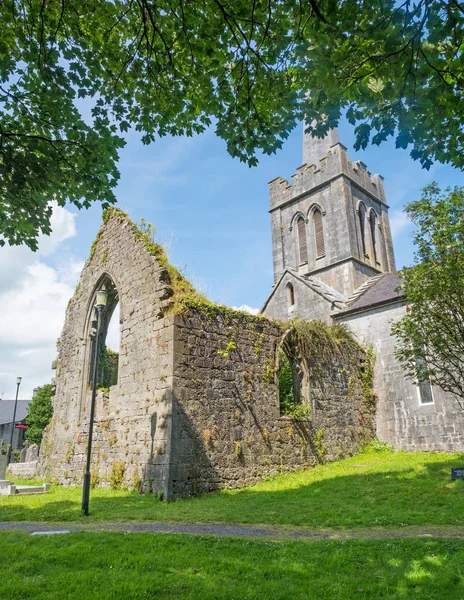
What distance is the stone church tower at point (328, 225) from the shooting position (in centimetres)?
2552

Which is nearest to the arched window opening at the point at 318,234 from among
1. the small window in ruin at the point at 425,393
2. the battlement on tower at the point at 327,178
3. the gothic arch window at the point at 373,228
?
the battlement on tower at the point at 327,178

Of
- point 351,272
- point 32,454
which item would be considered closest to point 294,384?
point 351,272

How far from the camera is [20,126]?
5895mm

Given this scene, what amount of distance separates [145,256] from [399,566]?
9.47m

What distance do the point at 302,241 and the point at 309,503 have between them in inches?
860

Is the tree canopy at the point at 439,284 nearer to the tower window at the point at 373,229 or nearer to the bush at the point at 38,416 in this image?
the tower window at the point at 373,229

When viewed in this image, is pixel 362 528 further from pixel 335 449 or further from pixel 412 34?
pixel 335 449

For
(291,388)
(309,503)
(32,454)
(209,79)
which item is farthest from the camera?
(32,454)

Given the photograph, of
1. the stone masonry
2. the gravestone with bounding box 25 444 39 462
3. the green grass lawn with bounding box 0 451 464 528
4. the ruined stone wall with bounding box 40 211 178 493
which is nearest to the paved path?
the green grass lawn with bounding box 0 451 464 528

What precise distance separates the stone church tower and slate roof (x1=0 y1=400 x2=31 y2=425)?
2909cm

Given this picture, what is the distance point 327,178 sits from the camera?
27.8 metres

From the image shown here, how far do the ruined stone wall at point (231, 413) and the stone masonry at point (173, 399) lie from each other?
27 mm

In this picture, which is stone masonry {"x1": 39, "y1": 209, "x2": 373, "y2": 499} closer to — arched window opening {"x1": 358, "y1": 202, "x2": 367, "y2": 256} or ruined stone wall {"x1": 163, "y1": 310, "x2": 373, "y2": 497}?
ruined stone wall {"x1": 163, "y1": 310, "x2": 373, "y2": 497}

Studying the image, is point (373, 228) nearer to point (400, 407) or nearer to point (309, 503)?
point (400, 407)
